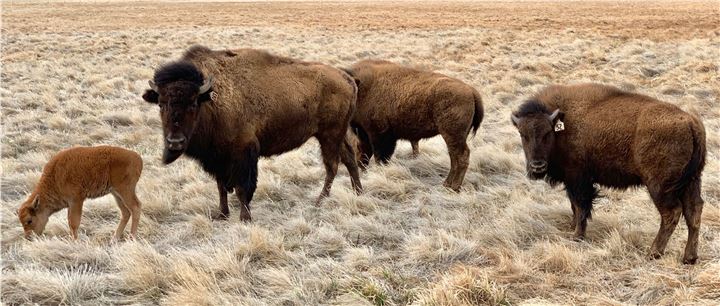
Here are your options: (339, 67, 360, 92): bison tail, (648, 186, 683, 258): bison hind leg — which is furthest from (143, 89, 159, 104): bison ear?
(648, 186, 683, 258): bison hind leg

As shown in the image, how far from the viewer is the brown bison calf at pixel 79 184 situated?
5504 mm

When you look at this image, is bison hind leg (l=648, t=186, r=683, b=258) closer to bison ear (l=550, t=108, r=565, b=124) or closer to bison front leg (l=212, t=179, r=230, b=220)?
bison ear (l=550, t=108, r=565, b=124)

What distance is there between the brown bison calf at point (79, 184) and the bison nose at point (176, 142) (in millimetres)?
431

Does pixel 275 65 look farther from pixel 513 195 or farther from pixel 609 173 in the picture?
pixel 609 173

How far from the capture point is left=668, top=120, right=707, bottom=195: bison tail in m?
4.76

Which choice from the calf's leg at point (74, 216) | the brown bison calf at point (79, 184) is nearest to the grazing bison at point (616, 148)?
the brown bison calf at point (79, 184)

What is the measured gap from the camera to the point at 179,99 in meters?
5.54

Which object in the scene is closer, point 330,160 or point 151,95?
point 151,95

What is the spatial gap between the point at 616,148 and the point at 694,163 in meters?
0.65

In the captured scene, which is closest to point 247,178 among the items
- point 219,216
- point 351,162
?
point 219,216

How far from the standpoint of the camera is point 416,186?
7.61 meters

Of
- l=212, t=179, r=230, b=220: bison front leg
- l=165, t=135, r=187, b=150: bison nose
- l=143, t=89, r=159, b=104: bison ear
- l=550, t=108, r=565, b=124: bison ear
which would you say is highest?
l=143, t=89, r=159, b=104: bison ear

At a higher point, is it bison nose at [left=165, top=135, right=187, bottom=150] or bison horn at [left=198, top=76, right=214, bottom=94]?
bison horn at [left=198, top=76, right=214, bottom=94]

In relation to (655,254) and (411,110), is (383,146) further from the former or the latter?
(655,254)
